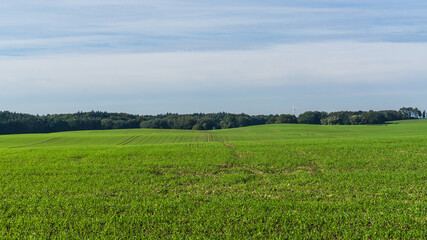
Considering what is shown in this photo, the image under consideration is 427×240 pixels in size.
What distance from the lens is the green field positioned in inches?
460

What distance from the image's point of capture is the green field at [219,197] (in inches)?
460

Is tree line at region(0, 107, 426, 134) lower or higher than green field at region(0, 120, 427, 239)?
higher

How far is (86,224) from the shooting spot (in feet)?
40.4

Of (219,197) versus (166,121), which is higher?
(166,121)

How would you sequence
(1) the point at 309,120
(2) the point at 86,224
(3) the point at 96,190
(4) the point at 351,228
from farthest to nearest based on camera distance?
(1) the point at 309,120
(3) the point at 96,190
(2) the point at 86,224
(4) the point at 351,228

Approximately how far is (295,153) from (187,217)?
18.3 m

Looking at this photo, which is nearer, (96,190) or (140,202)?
(140,202)

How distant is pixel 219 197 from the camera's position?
15273 millimetres

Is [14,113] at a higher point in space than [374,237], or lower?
higher

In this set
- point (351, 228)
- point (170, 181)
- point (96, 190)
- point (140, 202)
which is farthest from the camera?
point (170, 181)

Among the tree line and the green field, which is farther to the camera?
the tree line

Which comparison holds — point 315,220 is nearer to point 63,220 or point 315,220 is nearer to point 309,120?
point 63,220

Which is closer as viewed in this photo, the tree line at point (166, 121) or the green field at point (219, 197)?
the green field at point (219, 197)

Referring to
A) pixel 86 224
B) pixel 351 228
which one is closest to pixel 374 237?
pixel 351 228
